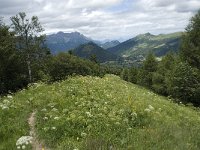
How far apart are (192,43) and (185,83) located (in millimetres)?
8507

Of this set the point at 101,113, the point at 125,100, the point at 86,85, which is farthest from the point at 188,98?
the point at 101,113

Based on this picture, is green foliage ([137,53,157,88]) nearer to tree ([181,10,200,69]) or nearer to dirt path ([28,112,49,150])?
tree ([181,10,200,69])

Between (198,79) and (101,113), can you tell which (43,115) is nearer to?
(101,113)

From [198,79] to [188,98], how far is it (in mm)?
3274

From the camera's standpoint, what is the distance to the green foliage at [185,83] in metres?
52.4

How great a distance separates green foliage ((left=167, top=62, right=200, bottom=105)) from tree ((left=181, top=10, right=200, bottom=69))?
4.87 metres

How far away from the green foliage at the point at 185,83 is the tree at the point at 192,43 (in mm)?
4865

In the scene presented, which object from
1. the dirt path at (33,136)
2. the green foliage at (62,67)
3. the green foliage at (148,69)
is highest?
the dirt path at (33,136)

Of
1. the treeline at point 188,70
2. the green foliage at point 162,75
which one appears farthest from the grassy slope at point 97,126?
the green foliage at point 162,75

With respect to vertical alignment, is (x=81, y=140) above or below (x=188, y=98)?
above

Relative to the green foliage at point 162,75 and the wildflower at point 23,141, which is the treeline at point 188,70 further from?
the wildflower at point 23,141

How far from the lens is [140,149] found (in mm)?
13102

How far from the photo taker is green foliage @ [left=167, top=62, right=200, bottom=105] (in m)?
52.4

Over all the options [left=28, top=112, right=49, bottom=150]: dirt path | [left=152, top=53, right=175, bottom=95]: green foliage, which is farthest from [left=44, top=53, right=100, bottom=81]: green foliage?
[left=152, top=53, right=175, bottom=95]: green foliage
